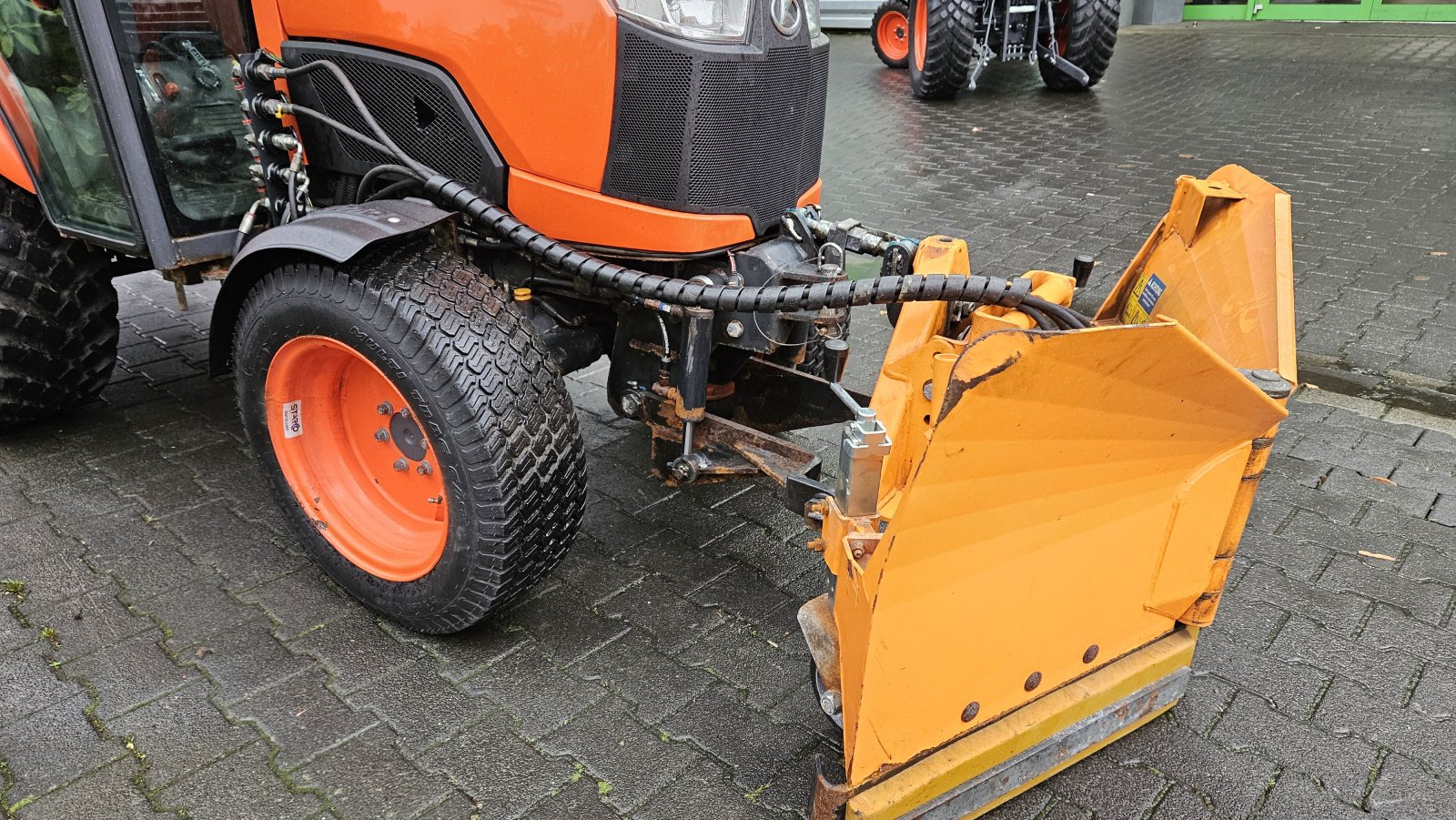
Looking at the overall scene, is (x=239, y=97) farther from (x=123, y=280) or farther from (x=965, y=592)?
(x=123, y=280)

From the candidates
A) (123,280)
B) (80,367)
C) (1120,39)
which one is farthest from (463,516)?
(1120,39)

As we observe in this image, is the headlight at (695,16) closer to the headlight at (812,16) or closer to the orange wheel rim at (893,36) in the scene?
the headlight at (812,16)

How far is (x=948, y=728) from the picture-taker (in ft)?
6.77

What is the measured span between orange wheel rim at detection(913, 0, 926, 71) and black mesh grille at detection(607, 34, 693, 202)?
8.01 metres

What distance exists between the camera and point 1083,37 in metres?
9.33

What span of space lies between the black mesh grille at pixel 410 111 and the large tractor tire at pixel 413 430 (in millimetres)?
238

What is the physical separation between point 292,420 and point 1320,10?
1380cm

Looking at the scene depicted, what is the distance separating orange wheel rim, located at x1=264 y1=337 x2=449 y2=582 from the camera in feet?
8.76

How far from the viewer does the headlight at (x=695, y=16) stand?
7.38 feet

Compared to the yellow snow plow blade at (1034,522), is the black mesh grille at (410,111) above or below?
above

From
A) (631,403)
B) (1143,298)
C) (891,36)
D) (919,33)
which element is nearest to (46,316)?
(631,403)

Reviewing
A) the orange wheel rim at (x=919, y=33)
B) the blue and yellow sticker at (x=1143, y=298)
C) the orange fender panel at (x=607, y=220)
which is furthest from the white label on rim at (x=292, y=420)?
the orange wheel rim at (x=919, y=33)

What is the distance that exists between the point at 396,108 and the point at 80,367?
74.7 inches

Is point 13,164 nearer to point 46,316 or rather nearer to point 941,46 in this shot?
point 46,316
